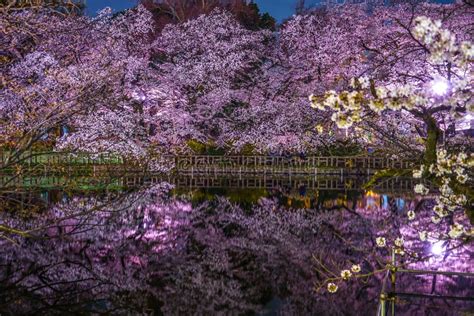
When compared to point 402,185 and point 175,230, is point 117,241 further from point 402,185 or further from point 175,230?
point 402,185

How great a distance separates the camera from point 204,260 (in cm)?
1136

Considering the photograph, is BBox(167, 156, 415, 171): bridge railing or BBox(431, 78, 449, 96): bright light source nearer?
BBox(431, 78, 449, 96): bright light source

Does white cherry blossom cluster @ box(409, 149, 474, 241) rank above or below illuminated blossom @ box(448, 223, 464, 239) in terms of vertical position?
above

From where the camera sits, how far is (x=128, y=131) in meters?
19.9

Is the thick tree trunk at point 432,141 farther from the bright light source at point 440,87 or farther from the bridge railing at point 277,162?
the bridge railing at point 277,162

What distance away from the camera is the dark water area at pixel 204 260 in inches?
339

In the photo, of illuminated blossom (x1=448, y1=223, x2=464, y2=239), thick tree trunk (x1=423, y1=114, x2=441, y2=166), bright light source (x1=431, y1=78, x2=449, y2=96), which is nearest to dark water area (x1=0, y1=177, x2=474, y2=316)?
illuminated blossom (x1=448, y1=223, x2=464, y2=239)

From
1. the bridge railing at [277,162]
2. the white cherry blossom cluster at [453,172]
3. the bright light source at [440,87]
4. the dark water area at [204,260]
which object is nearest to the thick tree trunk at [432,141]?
the white cherry blossom cluster at [453,172]

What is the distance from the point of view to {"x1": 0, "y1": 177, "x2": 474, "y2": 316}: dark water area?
8617 millimetres

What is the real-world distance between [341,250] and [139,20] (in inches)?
608

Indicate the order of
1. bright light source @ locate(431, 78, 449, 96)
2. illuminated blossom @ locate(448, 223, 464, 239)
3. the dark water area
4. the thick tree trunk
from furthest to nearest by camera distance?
the dark water area < illuminated blossom @ locate(448, 223, 464, 239) < the thick tree trunk < bright light source @ locate(431, 78, 449, 96)

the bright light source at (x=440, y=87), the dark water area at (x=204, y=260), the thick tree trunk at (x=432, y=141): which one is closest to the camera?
the bright light source at (x=440, y=87)

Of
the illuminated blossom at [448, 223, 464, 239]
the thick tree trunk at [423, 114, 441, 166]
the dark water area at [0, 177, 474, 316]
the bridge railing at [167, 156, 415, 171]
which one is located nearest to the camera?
the thick tree trunk at [423, 114, 441, 166]

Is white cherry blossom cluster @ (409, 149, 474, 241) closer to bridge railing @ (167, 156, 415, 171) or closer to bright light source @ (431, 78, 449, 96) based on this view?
bright light source @ (431, 78, 449, 96)
